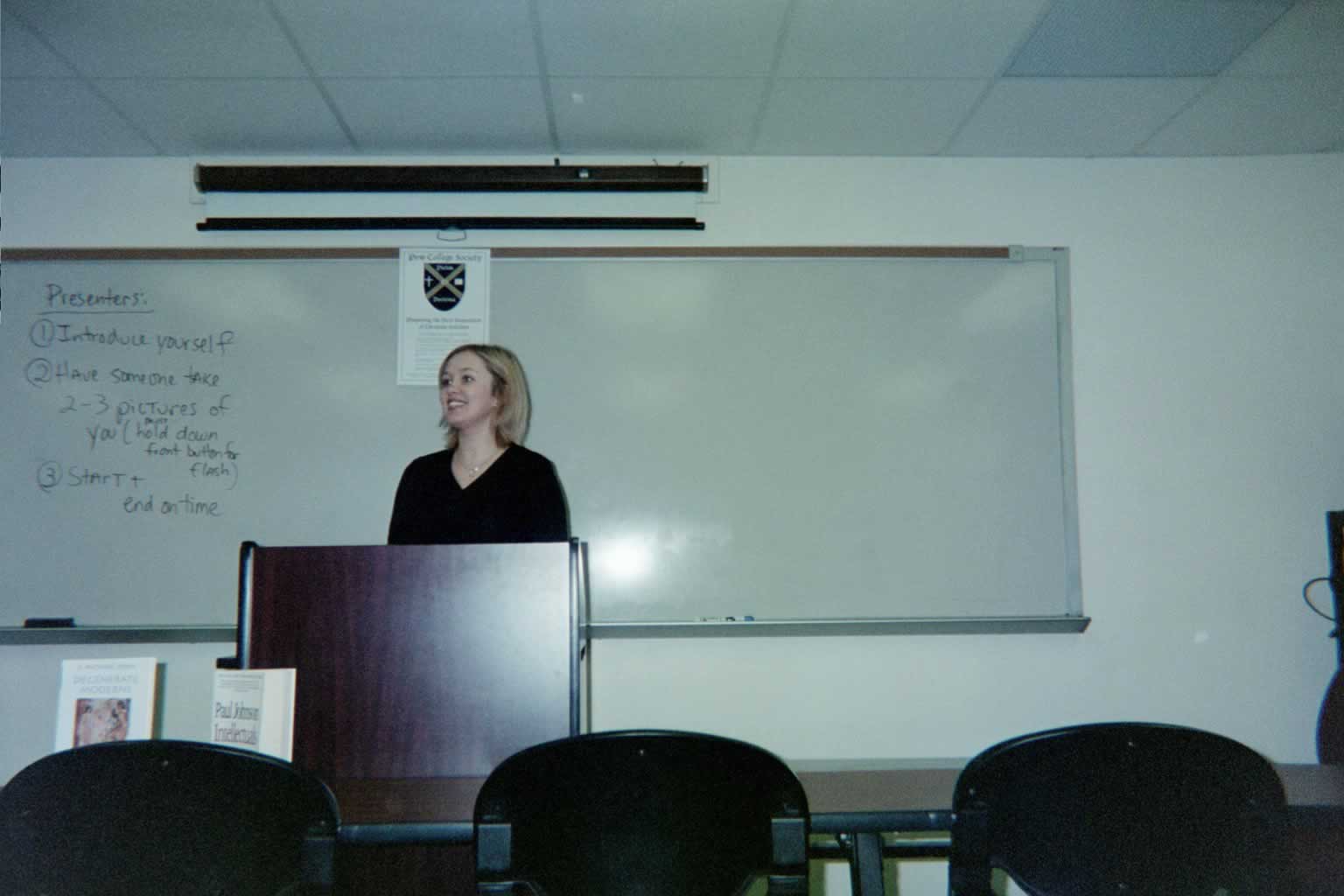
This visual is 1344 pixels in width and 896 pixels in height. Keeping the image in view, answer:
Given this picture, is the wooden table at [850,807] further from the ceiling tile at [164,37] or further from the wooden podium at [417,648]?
the ceiling tile at [164,37]

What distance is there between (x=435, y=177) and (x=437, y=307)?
42 centimetres

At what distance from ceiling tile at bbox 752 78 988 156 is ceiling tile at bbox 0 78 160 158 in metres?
1.99

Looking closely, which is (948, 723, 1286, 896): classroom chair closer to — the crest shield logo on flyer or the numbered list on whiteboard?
the crest shield logo on flyer

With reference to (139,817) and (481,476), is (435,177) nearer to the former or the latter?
(481,476)

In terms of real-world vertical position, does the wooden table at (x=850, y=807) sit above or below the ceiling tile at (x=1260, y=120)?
below

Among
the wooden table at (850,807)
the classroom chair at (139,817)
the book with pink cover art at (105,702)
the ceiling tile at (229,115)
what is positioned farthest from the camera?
the ceiling tile at (229,115)

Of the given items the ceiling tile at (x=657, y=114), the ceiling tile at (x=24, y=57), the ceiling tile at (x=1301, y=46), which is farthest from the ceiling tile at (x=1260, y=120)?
the ceiling tile at (x=24, y=57)

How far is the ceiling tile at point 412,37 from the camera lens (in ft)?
7.18

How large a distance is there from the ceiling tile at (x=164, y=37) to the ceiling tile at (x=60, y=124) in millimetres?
176

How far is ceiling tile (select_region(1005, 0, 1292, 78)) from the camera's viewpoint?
2.22 m

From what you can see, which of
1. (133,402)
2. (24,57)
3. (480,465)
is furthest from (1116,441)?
(24,57)

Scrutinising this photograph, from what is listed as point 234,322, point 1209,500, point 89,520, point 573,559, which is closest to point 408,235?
point 234,322

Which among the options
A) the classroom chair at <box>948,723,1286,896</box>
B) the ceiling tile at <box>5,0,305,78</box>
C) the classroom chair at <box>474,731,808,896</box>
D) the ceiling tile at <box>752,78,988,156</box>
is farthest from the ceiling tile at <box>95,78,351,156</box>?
the classroom chair at <box>948,723,1286,896</box>

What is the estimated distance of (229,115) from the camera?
267 centimetres
